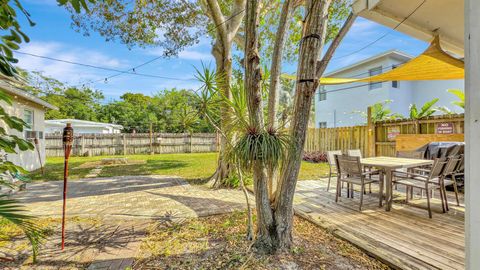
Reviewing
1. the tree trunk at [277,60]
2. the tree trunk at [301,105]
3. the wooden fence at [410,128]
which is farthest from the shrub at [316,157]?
the tree trunk at [301,105]

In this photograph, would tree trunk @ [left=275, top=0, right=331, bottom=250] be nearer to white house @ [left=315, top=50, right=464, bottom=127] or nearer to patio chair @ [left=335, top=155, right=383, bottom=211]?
patio chair @ [left=335, top=155, right=383, bottom=211]

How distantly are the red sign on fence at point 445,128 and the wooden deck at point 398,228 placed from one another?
8.59 ft

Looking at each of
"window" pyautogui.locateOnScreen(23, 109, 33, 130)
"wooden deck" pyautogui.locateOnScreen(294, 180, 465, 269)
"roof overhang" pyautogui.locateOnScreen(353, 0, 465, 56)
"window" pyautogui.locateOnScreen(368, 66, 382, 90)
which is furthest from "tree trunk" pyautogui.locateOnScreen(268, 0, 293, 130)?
"window" pyautogui.locateOnScreen(368, 66, 382, 90)

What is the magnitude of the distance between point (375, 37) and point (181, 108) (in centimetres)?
813

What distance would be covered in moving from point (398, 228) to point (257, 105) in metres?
2.62

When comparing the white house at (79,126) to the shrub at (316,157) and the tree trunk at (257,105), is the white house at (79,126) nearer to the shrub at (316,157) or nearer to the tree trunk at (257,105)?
the shrub at (316,157)

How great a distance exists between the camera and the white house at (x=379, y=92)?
1180 cm

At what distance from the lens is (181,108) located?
10.9 feet

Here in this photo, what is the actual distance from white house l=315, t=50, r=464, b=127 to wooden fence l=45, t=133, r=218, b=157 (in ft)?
29.2

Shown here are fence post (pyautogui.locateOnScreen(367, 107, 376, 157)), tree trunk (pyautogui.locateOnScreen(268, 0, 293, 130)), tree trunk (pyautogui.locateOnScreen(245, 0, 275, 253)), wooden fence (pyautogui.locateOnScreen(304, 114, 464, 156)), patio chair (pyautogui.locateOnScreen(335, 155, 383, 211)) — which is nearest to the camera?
tree trunk (pyautogui.locateOnScreen(245, 0, 275, 253))

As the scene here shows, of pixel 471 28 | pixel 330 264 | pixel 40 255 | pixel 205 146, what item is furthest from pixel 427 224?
pixel 205 146

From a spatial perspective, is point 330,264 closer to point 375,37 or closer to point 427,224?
point 427,224

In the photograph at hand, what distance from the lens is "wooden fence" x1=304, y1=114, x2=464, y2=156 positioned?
6539 mm

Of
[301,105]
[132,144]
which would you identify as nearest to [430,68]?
[301,105]
